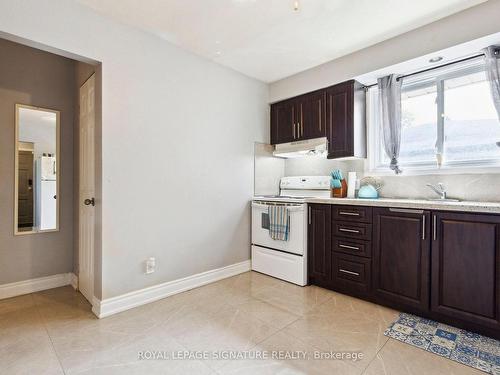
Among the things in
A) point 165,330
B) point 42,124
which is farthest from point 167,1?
point 165,330

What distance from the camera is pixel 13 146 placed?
2664 millimetres

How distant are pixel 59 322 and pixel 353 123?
10.9 ft

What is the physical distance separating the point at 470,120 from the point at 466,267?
1.43 meters

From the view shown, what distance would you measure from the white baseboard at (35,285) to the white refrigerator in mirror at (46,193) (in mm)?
539

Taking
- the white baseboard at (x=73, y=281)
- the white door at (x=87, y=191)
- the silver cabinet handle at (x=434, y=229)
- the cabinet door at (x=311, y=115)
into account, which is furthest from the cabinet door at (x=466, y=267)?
the white baseboard at (x=73, y=281)

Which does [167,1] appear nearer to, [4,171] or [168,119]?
[168,119]

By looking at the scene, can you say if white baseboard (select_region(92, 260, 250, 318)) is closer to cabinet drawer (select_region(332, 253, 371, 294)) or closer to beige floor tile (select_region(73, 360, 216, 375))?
beige floor tile (select_region(73, 360, 216, 375))

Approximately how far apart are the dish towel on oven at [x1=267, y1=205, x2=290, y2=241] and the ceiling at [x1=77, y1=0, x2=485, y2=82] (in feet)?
5.67

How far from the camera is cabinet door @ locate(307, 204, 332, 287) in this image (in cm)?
282

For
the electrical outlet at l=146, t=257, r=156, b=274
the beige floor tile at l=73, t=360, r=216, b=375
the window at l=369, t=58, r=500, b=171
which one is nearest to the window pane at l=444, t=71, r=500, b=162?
the window at l=369, t=58, r=500, b=171

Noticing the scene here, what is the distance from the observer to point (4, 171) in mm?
2619

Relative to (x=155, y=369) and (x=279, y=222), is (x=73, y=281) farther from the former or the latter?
(x=279, y=222)

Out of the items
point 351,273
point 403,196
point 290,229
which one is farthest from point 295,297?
point 403,196

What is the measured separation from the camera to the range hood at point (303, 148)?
10.8 ft
